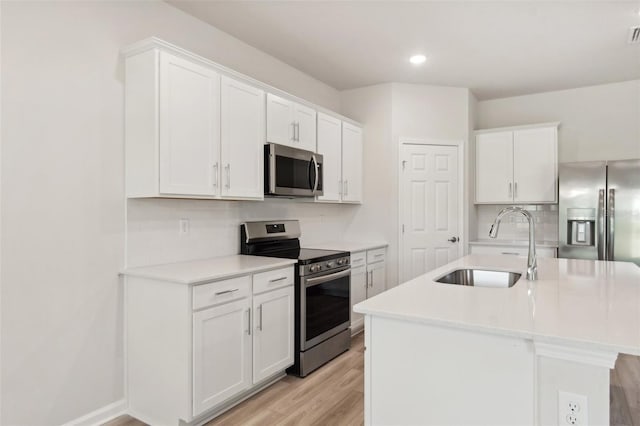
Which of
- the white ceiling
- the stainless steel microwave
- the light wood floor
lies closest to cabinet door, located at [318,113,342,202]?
the stainless steel microwave

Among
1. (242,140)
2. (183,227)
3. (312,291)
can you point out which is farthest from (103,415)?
(242,140)

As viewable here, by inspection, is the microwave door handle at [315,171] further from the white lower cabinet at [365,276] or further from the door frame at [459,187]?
the door frame at [459,187]

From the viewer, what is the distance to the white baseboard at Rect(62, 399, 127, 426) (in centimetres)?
226

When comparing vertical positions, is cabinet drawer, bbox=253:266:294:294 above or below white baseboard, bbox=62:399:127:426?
above

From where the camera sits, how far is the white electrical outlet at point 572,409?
1.22m

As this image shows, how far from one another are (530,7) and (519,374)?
2674 millimetres

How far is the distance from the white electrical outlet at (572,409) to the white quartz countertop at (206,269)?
68.6 inches

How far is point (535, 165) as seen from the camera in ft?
15.1

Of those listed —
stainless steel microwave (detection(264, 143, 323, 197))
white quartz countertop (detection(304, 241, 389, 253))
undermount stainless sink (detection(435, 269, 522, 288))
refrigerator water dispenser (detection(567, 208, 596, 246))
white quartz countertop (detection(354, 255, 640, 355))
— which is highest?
stainless steel microwave (detection(264, 143, 323, 197))

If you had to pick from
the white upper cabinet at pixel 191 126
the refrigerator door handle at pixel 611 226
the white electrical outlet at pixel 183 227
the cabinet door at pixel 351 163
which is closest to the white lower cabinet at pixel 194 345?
the white electrical outlet at pixel 183 227

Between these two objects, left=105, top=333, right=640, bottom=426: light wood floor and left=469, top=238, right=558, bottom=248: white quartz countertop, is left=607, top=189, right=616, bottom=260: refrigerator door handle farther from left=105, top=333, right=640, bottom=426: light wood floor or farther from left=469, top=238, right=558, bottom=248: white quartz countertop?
left=105, top=333, right=640, bottom=426: light wood floor

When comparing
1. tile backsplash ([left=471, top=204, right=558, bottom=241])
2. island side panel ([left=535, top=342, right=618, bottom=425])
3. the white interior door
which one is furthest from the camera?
tile backsplash ([left=471, top=204, right=558, bottom=241])

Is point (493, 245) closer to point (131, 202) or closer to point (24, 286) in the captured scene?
point (131, 202)

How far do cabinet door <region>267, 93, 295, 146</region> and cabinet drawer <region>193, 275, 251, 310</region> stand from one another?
4.04 feet
